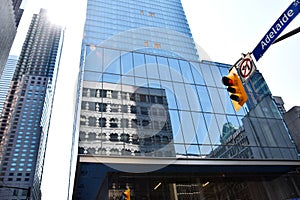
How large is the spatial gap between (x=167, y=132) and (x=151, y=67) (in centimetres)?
722

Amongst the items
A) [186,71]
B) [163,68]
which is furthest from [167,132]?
[186,71]

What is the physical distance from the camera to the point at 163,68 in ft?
71.2

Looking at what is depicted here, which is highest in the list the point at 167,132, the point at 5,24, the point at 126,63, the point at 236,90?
the point at 5,24

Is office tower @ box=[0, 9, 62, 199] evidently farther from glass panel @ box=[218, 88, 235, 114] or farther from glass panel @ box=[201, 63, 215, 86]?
glass panel @ box=[218, 88, 235, 114]

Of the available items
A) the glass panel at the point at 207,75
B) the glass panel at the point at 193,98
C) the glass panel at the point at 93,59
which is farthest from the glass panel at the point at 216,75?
the glass panel at the point at 93,59

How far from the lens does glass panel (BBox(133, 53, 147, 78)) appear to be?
67.2 ft

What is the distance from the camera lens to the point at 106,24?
89.0m

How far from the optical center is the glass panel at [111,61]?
19812mm

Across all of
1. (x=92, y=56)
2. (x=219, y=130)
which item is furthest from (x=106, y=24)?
(x=219, y=130)

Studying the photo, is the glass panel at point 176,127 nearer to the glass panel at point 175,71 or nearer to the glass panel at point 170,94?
the glass panel at point 170,94

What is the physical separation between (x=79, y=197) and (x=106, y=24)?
81088 mm

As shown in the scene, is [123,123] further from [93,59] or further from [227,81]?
[227,81]

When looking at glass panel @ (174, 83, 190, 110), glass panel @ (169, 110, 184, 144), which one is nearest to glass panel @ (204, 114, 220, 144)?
glass panel @ (174, 83, 190, 110)

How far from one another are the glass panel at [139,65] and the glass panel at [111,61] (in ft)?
5.24
